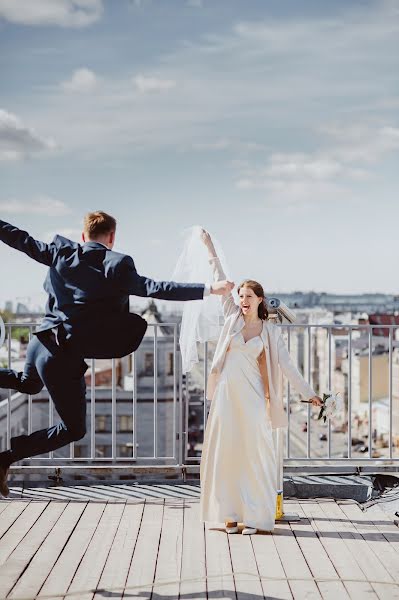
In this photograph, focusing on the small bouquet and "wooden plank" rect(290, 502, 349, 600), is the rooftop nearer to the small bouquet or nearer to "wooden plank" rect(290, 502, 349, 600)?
"wooden plank" rect(290, 502, 349, 600)

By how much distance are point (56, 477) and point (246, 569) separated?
2.07 m

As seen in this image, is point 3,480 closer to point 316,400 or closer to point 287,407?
point 316,400

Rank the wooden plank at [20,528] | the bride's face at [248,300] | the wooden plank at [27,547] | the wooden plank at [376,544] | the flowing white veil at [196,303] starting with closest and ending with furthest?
the wooden plank at [376,544], the wooden plank at [27,547], the wooden plank at [20,528], the bride's face at [248,300], the flowing white veil at [196,303]

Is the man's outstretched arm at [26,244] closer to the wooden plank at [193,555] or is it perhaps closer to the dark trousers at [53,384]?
the dark trousers at [53,384]

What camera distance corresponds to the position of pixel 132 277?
379cm

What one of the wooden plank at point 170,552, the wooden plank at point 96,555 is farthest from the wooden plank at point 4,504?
the wooden plank at point 170,552

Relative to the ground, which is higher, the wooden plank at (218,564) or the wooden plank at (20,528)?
the wooden plank at (20,528)

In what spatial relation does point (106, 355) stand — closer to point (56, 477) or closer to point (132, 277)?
point (132, 277)

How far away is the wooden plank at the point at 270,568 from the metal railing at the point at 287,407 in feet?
2.45

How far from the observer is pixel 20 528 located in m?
4.93

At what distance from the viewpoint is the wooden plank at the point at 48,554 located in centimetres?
396

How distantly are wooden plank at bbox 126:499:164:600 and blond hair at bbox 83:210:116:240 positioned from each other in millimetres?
1519

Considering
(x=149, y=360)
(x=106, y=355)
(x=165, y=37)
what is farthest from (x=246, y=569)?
(x=165, y=37)

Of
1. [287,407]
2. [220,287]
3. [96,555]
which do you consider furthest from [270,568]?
[287,407]
